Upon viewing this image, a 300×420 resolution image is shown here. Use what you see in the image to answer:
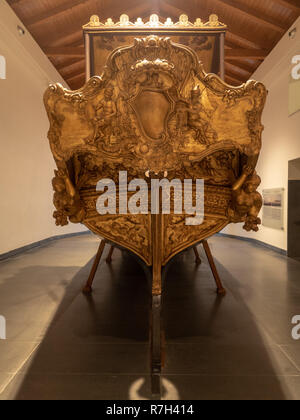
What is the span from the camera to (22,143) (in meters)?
4.52

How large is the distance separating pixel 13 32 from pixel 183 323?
484 cm

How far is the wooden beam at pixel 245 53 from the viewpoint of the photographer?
15.9 ft

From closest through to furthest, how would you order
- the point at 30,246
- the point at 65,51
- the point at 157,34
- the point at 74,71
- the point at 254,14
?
the point at 157,34 → the point at 254,14 → the point at 30,246 → the point at 65,51 → the point at 74,71

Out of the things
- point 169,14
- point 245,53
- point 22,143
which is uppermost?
point 169,14

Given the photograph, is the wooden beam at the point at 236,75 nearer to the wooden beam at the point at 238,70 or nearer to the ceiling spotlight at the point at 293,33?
the wooden beam at the point at 238,70

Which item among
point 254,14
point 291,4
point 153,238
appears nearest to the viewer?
point 153,238

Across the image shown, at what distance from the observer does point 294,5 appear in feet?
12.6

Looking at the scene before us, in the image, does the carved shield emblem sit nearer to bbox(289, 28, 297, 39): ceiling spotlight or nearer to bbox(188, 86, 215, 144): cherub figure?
bbox(188, 86, 215, 144): cherub figure

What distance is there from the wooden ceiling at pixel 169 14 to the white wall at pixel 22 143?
12.2 inches

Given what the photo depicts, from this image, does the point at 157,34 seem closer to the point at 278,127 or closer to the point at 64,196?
the point at 64,196

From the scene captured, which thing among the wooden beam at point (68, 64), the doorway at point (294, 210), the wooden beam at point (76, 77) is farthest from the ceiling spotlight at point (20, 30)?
the doorway at point (294, 210)

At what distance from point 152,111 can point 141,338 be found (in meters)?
1.23

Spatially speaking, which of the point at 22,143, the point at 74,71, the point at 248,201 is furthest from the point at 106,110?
the point at 74,71
